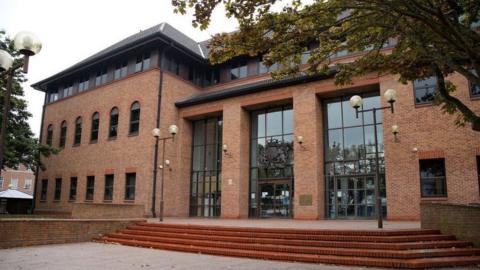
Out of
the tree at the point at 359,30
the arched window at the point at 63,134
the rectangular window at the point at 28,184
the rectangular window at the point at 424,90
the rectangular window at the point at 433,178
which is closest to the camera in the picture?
the tree at the point at 359,30

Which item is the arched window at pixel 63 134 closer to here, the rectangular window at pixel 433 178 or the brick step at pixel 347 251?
the brick step at pixel 347 251

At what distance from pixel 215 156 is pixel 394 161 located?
1063 cm

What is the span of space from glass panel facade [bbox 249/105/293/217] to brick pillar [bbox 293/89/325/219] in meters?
1.24

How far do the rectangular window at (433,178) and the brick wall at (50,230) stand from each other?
1247 cm

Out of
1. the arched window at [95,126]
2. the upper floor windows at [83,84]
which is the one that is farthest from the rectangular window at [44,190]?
the upper floor windows at [83,84]

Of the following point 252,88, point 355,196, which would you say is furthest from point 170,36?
point 355,196

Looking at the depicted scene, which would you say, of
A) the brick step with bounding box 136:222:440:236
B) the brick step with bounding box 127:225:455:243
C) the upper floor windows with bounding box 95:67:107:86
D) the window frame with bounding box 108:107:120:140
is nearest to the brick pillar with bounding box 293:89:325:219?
the brick step with bounding box 136:222:440:236

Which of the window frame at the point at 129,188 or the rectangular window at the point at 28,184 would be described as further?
the rectangular window at the point at 28,184

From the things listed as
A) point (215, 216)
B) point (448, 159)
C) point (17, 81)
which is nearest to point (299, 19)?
point (448, 159)

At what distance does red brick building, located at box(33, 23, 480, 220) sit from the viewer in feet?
52.9

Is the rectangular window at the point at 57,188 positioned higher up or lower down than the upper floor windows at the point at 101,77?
lower down

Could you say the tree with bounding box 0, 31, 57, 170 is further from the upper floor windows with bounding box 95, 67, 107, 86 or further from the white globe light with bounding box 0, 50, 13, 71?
the white globe light with bounding box 0, 50, 13, 71

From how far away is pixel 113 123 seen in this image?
24719mm

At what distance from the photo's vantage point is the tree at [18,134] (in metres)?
20.8
